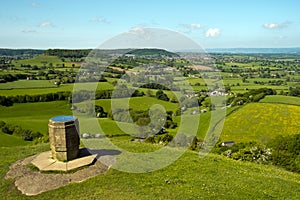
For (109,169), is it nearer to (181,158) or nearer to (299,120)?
(181,158)

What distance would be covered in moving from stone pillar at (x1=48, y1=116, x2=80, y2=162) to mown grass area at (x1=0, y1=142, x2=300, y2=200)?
1.98 metres

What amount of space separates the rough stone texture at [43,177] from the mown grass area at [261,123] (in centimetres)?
4993

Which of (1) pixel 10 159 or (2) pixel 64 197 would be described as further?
(1) pixel 10 159

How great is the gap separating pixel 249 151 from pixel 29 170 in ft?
68.4

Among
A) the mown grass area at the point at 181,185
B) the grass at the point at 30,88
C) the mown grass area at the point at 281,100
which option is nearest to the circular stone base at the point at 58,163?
the mown grass area at the point at 181,185

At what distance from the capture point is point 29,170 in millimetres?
13070

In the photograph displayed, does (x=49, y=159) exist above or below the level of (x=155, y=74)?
below

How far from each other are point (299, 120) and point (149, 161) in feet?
209

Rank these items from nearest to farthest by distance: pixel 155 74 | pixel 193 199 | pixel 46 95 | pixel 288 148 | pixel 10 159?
pixel 193 199
pixel 10 159
pixel 155 74
pixel 288 148
pixel 46 95

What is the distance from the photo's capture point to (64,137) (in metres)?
12.9

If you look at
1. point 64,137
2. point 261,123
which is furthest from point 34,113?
point 64,137

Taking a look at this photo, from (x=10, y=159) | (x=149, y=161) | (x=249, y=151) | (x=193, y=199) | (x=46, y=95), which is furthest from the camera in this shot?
(x=46, y=95)

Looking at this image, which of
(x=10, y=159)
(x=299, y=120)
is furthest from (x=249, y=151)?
(x=299, y=120)

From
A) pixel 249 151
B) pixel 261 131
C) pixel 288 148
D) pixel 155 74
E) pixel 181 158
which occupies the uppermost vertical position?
pixel 155 74
